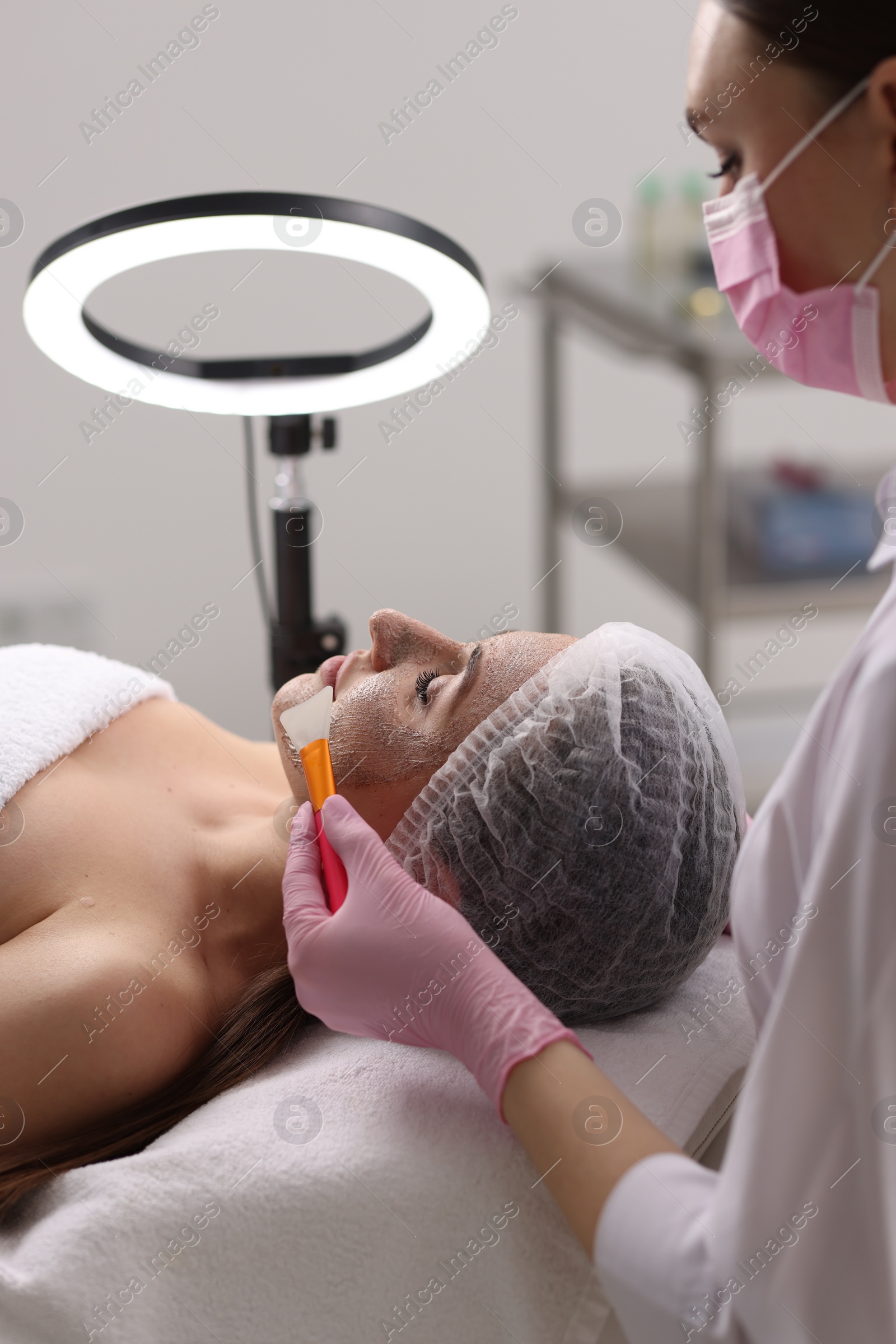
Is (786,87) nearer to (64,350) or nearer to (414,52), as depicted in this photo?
(64,350)

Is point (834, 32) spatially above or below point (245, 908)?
above

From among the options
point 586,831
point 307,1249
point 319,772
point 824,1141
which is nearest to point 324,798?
point 319,772

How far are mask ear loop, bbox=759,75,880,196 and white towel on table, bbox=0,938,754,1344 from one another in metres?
0.78

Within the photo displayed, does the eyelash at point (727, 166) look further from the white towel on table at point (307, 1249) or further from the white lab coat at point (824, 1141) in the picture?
the white towel on table at point (307, 1249)

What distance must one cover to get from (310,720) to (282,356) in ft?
1.52

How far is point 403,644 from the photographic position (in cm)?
114

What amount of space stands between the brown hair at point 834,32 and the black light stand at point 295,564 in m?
0.71

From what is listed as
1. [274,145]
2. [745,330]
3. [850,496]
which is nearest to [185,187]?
[274,145]

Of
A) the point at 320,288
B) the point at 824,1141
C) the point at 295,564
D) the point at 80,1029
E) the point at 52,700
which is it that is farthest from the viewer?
the point at 320,288

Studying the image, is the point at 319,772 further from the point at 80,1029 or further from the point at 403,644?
the point at 80,1029

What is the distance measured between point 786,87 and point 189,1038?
0.94m

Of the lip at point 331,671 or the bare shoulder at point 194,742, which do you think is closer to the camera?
the lip at point 331,671

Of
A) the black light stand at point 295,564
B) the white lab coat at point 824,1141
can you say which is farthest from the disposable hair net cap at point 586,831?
the black light stand at point 295,564

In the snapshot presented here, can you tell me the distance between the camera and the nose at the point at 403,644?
113 centimetres
